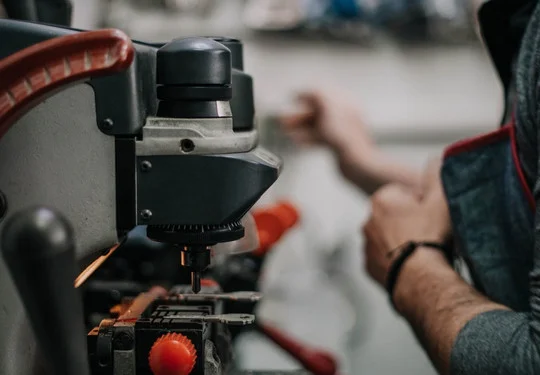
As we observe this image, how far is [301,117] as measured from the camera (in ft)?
5.33

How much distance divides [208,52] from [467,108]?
5.45 feet

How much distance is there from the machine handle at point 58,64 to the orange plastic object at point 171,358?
0.22m

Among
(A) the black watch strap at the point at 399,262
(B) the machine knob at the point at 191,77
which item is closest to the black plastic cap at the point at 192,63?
(B) the machine knob at the point at 191,77

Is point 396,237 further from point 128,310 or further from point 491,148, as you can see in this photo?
point 128,310

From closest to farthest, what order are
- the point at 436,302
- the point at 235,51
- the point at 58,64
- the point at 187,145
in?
the point at 58,64, the point at 187,145, the point at 235,51, the point at 436,302

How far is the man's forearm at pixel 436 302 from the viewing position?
2.40 ft

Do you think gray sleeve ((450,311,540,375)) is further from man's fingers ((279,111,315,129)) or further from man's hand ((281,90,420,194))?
man's fingers ((279,111,315,129))

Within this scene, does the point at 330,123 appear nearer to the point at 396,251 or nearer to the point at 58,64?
the point at 396,251

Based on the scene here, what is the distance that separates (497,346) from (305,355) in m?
0.35

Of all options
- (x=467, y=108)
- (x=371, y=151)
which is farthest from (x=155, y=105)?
(x=467, y=108)

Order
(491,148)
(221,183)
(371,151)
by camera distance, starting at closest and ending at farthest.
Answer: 1. (221,183)
2. (491,148)
3. (371,151)

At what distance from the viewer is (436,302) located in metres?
0.79

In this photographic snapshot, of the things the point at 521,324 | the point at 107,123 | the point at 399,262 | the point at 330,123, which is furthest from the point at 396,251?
the point at 330,123

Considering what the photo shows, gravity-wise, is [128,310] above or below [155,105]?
below
